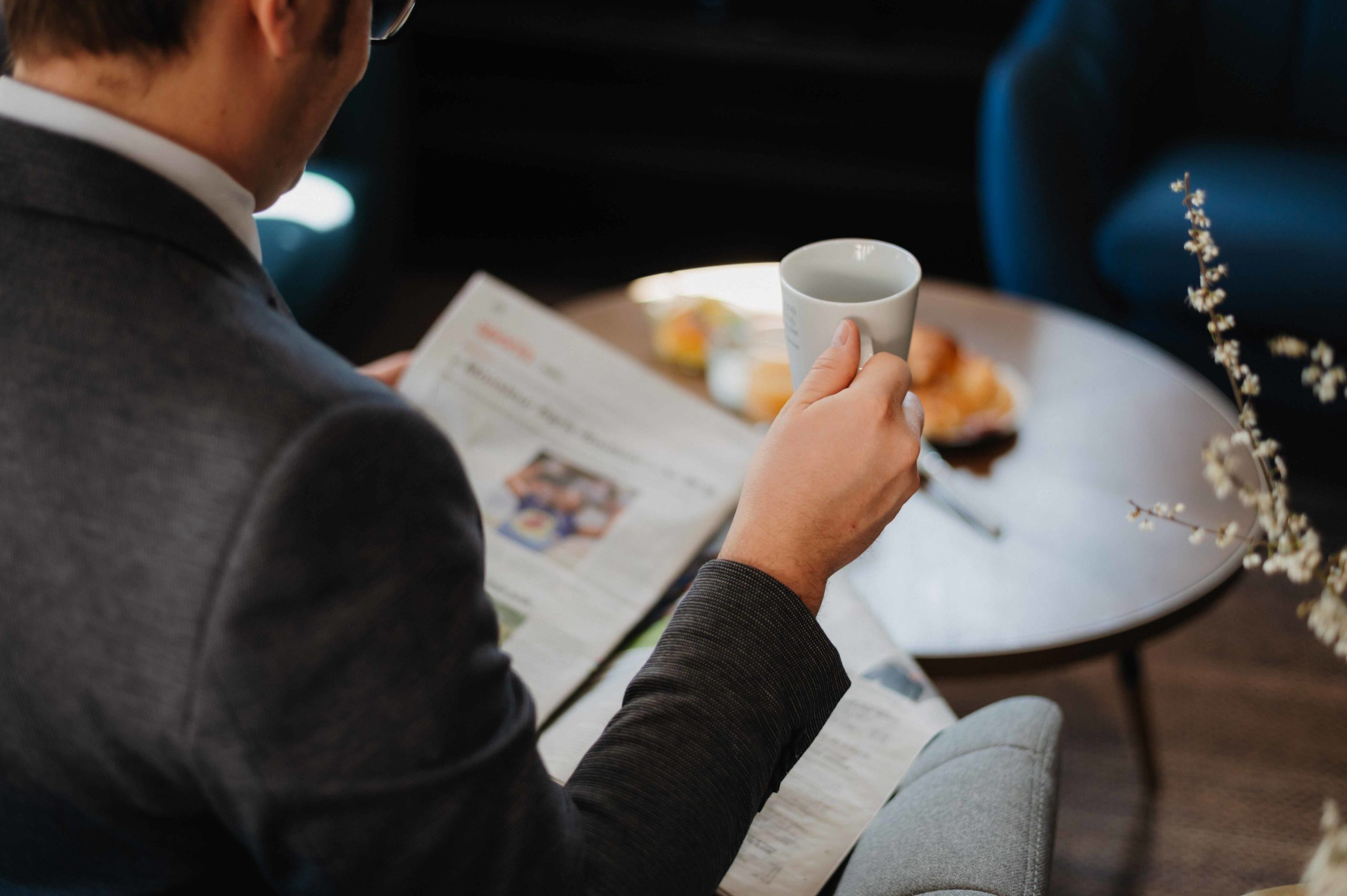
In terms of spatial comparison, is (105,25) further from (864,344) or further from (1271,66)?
(1271,66)

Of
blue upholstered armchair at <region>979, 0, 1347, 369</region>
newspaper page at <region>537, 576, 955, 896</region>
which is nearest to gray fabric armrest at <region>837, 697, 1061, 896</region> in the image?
newspaper page at <region>537, 576, 955, 896</region>

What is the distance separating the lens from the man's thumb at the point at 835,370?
64 centimetres

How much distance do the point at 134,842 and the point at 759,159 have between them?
8.19 ft

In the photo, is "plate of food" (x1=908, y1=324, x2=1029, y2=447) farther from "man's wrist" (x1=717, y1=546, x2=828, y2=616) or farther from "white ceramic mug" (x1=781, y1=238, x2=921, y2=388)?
"man's wrist" (x1=717, y1=546, x2=828, y2=616)

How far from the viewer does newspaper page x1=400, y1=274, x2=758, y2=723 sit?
0.95 meters

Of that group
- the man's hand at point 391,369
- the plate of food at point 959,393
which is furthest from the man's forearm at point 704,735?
the plate of food at point 959,393

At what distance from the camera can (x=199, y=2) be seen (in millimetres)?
448

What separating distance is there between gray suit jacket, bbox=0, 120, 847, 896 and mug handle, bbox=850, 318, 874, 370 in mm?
279

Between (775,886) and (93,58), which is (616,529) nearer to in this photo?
(775,886)

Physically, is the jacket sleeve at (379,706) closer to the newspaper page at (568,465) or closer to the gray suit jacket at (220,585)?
the gray suit jacket at (220,585)

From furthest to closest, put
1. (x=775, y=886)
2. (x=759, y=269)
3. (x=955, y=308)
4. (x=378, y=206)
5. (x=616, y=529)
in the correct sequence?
(x=378, y=206) < (x=759, y=269) < (x=955, y=308) < (x=616, y=529) < (x=775, y=886)

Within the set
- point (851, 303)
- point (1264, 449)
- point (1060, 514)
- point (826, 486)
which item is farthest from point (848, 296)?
point (1060, 514)

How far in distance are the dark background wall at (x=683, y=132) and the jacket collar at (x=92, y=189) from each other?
2120 millimetres

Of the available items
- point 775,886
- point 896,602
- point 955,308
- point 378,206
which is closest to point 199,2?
point 775,886
